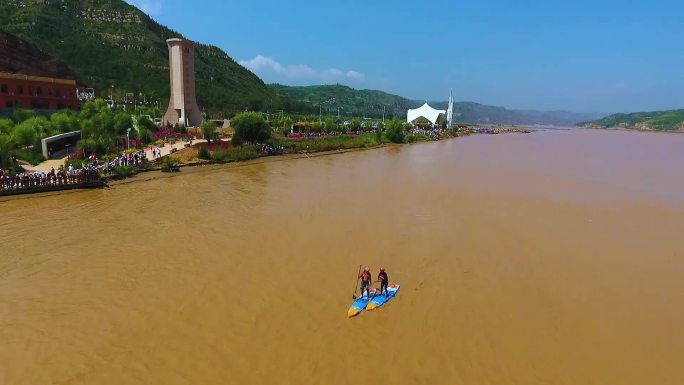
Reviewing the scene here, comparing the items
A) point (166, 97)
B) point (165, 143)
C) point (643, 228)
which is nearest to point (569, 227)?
point (643, 228)

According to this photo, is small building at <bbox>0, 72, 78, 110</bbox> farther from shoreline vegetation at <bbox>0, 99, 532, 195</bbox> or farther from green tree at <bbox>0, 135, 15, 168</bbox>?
green tree at <bbox>0, 135, 15, 168</bbox>

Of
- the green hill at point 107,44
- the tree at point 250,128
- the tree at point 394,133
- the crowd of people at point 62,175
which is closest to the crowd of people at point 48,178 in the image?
the crowd of people at point 62,175

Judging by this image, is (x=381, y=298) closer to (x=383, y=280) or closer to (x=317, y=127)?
(x=383, y=280)

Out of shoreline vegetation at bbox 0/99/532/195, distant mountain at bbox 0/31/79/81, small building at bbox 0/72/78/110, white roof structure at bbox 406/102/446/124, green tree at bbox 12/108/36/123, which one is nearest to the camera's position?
shoreline vegetation at bbox 0/99/532/195

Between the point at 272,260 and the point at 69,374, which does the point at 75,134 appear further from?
the point at 69,374

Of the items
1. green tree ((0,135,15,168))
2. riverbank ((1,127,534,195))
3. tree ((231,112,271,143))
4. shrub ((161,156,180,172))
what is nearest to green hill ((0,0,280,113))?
riverbank ((1,127,534,195))

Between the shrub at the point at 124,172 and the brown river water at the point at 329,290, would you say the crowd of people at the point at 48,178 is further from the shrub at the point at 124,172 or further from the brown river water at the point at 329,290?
the shrub at the point at 124,172

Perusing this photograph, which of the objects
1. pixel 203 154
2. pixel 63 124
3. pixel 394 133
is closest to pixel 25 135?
pixel 63 124

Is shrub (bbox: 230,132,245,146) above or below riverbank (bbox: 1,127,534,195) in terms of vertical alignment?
above
